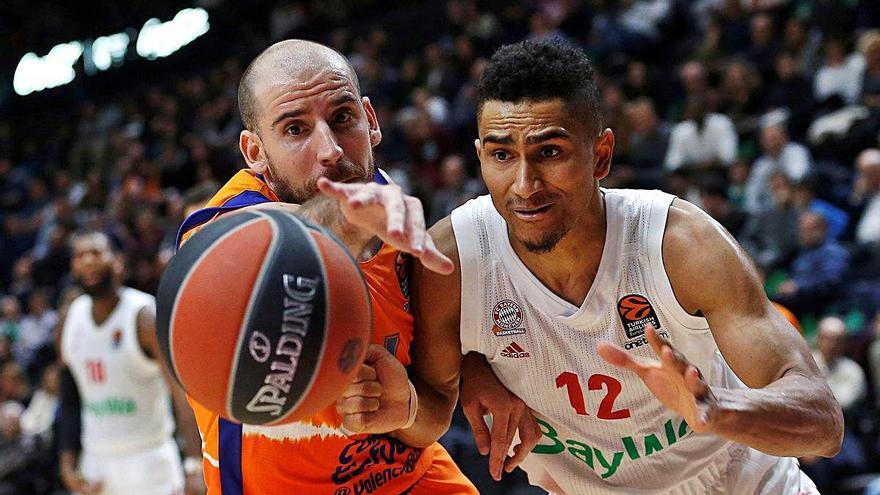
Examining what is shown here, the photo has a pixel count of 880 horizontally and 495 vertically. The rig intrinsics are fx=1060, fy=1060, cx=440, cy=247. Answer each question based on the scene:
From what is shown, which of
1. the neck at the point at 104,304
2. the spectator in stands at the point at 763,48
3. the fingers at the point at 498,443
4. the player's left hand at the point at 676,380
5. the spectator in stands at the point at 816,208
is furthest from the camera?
the spectator in stands at the point at 763,48

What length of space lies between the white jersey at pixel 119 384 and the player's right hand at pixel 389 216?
4.48 m

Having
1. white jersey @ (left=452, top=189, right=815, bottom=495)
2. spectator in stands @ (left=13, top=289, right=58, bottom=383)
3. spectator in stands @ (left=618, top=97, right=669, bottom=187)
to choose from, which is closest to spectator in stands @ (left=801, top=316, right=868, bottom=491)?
spectator in stands @ (left=618, top=97, right=669, bottom=187)

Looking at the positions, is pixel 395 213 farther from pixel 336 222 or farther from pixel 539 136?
pixel 539 136

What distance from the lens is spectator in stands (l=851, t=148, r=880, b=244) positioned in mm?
7504

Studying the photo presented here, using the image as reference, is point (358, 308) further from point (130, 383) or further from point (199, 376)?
point (130, 383)

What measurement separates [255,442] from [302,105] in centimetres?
94

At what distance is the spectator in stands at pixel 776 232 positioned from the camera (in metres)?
7.78

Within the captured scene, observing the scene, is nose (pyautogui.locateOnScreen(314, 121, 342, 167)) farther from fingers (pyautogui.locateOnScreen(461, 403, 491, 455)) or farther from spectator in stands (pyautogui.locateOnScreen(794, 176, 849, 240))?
spectator in stands (pyautogui.locateOnScreen(794, 176, 849, 240))

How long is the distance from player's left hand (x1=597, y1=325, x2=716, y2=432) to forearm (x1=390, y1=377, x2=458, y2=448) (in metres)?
0.98

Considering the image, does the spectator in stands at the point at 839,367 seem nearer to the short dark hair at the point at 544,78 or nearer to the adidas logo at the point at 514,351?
the adidas logo at the point at 514,351

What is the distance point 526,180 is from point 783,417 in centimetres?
91

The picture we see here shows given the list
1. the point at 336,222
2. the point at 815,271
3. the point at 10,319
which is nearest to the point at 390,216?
the point at 336,222

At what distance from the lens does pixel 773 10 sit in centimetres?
1000

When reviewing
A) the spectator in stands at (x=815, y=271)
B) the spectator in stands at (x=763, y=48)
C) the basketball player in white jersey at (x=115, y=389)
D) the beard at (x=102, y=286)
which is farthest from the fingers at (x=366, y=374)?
the spectator in stands at (x=763, y=48)
